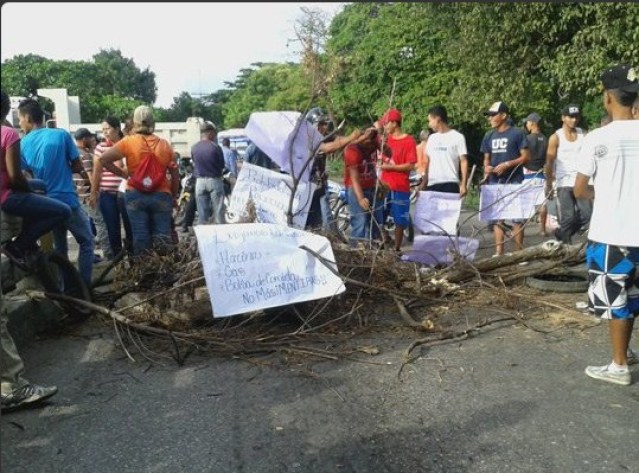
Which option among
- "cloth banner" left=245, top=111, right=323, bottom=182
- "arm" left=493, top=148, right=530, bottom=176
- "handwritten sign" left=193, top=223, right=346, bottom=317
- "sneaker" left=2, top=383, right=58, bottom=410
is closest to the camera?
"sneaker" left=2, top=383, right=58, bottom=410

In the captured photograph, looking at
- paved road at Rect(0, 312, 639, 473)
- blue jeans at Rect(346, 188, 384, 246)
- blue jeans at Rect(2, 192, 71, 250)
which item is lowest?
paved road at Rect(0, 312, 639, 473)

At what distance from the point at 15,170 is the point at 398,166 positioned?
4218mm

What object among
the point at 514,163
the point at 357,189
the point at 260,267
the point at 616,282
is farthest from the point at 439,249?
the point at 616,282

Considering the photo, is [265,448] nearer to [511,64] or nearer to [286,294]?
[286,294]

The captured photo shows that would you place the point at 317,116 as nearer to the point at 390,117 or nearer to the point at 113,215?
the point at 390,117

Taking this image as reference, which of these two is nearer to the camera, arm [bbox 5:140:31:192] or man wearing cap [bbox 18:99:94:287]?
arm [bbox 5:140:31:192]

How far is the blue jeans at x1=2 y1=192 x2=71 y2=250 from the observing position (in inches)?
196

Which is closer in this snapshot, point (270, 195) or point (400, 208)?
point (270, 195)

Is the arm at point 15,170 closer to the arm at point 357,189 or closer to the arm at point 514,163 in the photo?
the arm at point 357,189

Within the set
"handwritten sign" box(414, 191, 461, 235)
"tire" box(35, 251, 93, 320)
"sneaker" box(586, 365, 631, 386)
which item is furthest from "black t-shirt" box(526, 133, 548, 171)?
"tire" box(35, 251, 93, 320)

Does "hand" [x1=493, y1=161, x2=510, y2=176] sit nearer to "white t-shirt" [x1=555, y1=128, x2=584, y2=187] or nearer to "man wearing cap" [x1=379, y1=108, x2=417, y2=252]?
"white t-shirt" [x1=555, y1=128, x2=584, y2=187]

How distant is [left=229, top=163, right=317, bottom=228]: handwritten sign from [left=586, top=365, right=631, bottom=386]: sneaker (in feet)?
9.25

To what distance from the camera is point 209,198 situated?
1002 cm

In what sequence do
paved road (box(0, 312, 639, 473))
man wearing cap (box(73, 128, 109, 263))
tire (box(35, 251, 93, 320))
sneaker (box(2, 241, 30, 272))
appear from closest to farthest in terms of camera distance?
paved road (box(0, 312, 639, 473)) < sneaker (box(2, 241, 30, 272)) < tire (box(35, 251, 93, 320)) < man wearing cap (box(73, 128, 109, 263))
